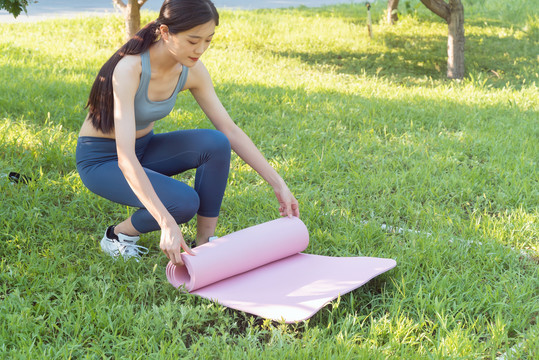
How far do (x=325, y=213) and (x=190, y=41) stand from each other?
1387 mm

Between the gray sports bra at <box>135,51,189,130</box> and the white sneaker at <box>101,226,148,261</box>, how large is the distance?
1.72ft

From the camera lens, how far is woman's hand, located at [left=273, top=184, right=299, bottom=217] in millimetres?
2887

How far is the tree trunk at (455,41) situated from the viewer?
7.05 meters

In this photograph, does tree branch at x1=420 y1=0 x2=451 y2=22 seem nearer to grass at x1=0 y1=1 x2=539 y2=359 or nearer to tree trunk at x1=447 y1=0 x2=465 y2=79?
tree trunk at x1=447 y1=0 x2=465 y2=79

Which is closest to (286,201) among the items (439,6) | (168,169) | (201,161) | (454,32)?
(201,161)

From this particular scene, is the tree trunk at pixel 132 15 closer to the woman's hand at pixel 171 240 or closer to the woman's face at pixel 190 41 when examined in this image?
the woman's face at pixel 190 41

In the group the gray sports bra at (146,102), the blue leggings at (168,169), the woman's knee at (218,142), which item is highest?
the gray sports bra at (146,102)

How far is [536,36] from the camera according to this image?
915cm

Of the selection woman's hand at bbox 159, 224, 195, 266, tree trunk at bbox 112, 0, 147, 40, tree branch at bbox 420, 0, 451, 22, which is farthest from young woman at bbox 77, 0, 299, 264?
tree branch at bbox 420, 0, 451, 22

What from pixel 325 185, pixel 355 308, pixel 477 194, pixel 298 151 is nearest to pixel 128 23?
pixel 298 151

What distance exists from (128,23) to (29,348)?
5.85 m

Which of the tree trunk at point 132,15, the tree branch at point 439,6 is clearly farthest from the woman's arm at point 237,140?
the tree branch at point 439,6

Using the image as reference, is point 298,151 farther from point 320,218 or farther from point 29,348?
point 29,348

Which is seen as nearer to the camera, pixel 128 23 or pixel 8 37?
pixel 128 23
